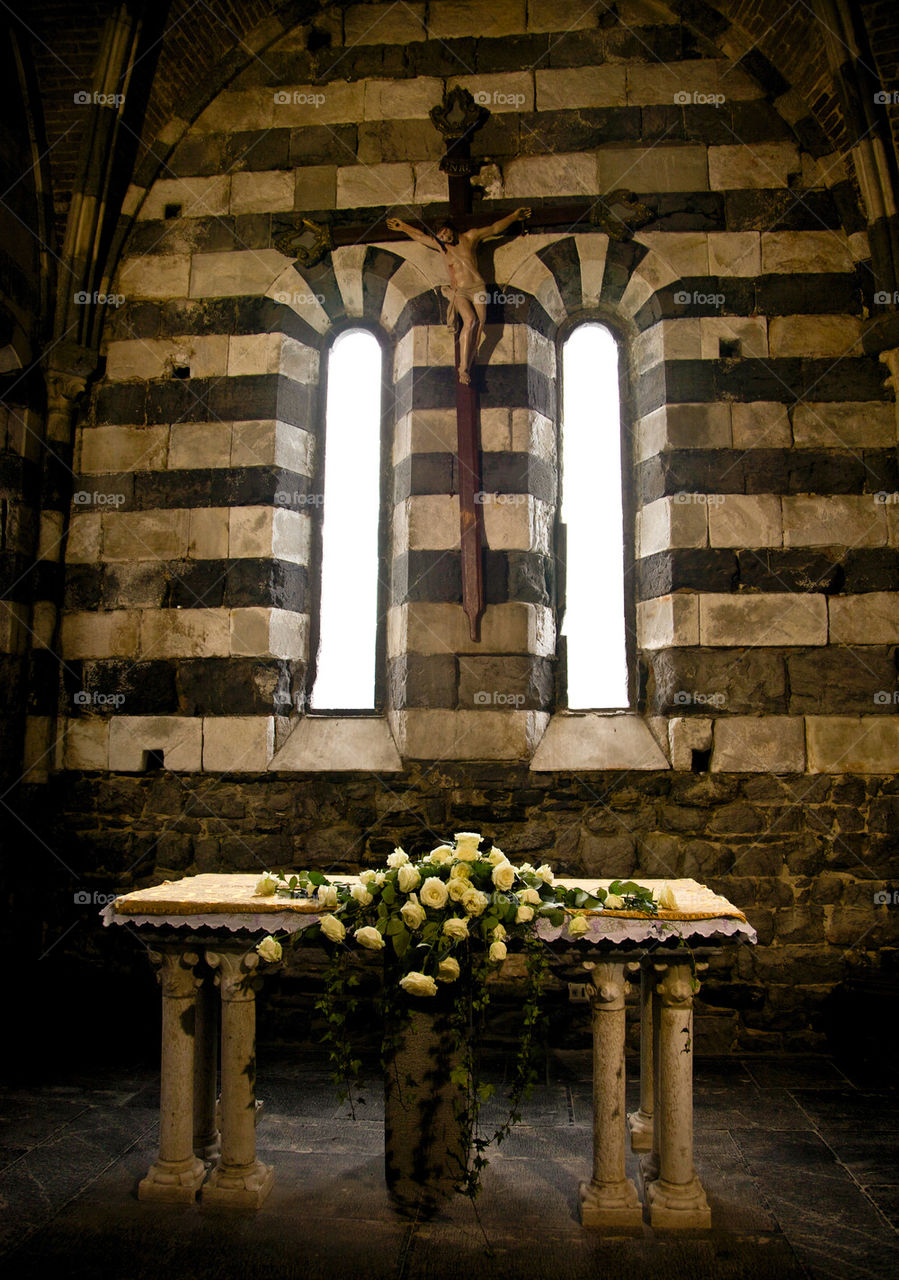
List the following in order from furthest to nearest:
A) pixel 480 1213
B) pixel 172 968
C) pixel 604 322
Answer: pixel 604 322 < pixel 172 968 < pixel 480 1213

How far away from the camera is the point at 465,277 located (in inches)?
179

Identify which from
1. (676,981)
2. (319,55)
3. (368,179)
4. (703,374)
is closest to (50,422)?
(368,179)

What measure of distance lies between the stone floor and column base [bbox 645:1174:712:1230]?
0.04 metres

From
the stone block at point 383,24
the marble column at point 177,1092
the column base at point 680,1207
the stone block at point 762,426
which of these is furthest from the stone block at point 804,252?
the marble column at point 177,1092

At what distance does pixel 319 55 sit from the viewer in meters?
5.09

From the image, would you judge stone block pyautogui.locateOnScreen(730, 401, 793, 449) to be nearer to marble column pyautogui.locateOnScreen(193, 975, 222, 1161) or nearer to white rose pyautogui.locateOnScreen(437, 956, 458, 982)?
white rose pyautogui.locateOnScreen(437, 956, 458, 982)

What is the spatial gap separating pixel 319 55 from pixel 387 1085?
18.4 feet

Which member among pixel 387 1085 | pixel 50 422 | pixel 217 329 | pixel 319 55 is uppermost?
pixel 319 55

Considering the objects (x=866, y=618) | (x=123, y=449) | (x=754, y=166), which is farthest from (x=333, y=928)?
(x=754, y=166)

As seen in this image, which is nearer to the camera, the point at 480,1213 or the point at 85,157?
the point at 480,1213

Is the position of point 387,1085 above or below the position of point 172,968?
below

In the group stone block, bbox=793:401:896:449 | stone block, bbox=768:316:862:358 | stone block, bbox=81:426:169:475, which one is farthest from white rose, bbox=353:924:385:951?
stone block, bbox=768:316:862:358

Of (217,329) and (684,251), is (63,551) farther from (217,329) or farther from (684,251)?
(684,251)

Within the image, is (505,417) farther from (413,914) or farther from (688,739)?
(413,914)
